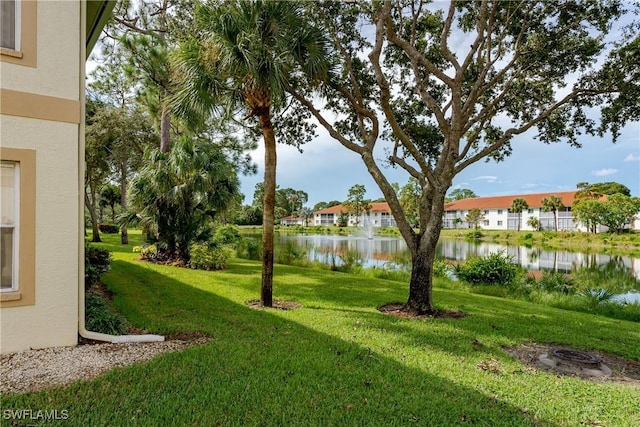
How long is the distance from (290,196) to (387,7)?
8879 cm

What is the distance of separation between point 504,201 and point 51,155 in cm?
7135

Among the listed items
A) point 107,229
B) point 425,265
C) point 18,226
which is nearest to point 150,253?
point 18,226

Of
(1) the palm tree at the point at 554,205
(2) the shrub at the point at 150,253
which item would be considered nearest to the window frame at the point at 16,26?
(2) the shrub at the point at 150,253

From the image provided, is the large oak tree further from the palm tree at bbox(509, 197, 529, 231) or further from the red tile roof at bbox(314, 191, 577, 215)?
the palm tree at bbox(509, 197, 529, 231)

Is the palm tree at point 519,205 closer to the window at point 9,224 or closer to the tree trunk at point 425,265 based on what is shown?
the tree trunk at point 425,265

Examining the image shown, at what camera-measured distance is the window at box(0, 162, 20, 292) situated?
4.49 metres

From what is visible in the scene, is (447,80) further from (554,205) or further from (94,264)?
(554,205)

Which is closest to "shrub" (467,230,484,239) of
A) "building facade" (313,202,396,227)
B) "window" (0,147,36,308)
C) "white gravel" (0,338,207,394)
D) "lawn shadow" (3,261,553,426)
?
"building facade" (313,202,396,227)

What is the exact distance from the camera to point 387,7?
290 inches

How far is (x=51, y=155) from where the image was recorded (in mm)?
4711

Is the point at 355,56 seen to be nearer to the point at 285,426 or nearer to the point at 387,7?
the point at 387,7

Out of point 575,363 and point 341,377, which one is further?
point 575,363

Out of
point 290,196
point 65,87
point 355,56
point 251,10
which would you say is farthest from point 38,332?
point 290,196

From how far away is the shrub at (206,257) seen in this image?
13305mm
